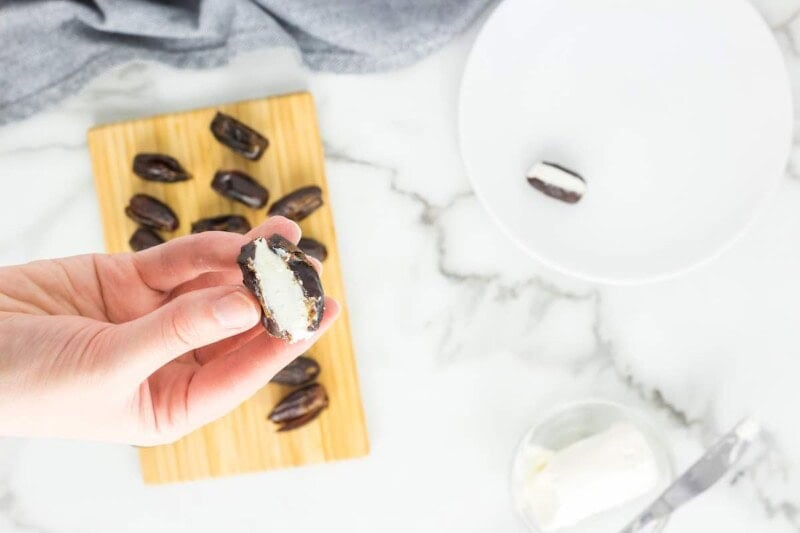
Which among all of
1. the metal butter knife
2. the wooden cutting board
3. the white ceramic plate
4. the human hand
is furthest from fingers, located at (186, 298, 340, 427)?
the metal butter knife

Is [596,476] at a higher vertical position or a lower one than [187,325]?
lower

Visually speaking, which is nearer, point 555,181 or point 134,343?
point 134,343

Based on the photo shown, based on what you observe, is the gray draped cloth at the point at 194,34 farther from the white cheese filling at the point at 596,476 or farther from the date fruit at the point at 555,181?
the white cheese filling at the point at 596,476

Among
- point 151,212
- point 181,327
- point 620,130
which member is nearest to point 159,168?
point 151,212

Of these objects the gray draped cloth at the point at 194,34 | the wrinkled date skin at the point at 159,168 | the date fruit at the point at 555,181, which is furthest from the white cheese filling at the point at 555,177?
the wrinkled date skin at the point at 159,168

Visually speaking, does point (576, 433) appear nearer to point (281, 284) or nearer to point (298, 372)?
point (298, 372)

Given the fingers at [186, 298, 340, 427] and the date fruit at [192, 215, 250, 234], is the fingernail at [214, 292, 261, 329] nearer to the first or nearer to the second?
the fingers at [186, 298, 340, 427]
